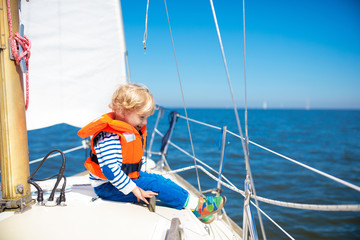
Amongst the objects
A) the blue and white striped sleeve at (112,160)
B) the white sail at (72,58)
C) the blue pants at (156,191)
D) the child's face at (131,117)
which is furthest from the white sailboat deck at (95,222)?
the white sail at (72,58)

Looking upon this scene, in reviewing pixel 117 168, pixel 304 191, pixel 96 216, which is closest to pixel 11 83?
pixel 117 168

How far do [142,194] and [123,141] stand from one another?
1.01 feet

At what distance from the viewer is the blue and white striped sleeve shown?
1.31m

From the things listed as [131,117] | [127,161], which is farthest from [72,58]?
[127,161]

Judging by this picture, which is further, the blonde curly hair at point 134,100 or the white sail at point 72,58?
the white sail at point 72,58

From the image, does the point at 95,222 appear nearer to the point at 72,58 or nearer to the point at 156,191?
the point at 156,191

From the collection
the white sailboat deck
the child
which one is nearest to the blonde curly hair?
the child

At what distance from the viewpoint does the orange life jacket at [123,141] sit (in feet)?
4.43

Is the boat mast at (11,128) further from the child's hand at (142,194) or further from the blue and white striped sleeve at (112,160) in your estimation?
the child's hand at (142,194)

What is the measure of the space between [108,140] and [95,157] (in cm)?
18

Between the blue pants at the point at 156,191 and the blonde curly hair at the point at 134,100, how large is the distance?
394 mm

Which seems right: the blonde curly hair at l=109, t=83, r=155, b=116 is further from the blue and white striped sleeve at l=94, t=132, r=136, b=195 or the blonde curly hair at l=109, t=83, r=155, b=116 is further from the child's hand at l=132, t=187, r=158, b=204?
the child's hand at l=132, t=187, r=158, b=204

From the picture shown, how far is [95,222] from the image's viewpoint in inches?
47.9

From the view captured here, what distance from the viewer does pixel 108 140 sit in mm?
1339
